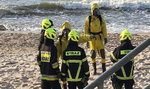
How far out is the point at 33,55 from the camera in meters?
12.3

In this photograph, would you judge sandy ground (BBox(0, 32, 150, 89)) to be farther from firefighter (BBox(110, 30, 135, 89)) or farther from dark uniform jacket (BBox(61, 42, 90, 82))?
dark uniform jacket (BBox(61, 42, 90, 82))

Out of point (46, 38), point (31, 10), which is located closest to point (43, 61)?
point (46, 38)

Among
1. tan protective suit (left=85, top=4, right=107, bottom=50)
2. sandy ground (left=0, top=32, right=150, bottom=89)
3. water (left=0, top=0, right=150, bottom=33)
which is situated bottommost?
water (left=0, top=0, right=150, bottom=33)

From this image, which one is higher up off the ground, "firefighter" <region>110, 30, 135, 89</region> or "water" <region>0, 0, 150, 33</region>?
"firefighter" <region>110, 30, 135, 89</region>

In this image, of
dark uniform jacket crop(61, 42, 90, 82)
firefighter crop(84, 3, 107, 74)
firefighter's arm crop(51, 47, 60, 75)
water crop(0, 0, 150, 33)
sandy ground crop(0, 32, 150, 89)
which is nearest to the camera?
dark uniform jacket crop(61, 42, 90, 82)

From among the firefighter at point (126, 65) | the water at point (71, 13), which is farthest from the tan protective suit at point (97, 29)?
the water at point (71, 13)

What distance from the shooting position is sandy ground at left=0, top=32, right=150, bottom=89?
29.3 ft

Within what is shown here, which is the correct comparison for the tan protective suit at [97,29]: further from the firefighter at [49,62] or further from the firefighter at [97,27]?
the firefighter at [49,62]

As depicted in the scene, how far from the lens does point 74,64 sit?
6.04 meters

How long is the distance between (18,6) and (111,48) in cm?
1874

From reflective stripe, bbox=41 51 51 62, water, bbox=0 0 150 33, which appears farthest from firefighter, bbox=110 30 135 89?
water, bbox=0 0 150 33

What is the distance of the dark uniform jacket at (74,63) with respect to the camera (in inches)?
234

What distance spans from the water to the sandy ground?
14.2 ft

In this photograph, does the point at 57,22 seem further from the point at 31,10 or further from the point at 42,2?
the point at 42,2
